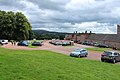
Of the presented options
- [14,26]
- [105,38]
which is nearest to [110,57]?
[14,26]

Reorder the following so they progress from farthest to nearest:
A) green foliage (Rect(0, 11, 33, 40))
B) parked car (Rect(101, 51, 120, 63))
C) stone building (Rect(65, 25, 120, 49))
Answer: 1. stone building (Rect(65, 25, 120, 49))
2. green foliage (Rect(0, 11, 33, 40))
3. parked car (Rect(101, 51, 120, 63))

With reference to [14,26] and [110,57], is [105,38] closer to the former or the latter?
[14,26]

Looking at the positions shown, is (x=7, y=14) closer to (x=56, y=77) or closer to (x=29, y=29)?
(x=29, y=29)

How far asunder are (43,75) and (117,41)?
9257 cm

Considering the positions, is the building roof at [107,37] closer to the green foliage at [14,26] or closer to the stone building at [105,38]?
the stone building at [105,38]

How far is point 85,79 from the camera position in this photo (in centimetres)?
1294

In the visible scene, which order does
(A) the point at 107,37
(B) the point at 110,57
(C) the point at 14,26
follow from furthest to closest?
(A) the point at 107,37 → (C) the point at 14,26 → (B) the point at 110,57

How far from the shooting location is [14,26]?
8856cm

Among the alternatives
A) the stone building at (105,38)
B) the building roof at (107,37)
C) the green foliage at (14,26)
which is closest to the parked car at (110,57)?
the green foliage at (14,26)

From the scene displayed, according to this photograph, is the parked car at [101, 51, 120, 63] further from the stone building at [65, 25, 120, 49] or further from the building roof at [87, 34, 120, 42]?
the building roof at [87, 34, 120, 42]

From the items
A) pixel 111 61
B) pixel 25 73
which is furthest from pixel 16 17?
pixel 25 73

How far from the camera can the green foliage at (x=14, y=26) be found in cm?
8794

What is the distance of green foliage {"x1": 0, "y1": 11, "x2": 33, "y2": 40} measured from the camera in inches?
3462

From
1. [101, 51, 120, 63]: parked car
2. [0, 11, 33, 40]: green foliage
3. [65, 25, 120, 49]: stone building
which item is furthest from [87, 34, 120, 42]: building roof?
[101, 51, 120, 63]: parked car
